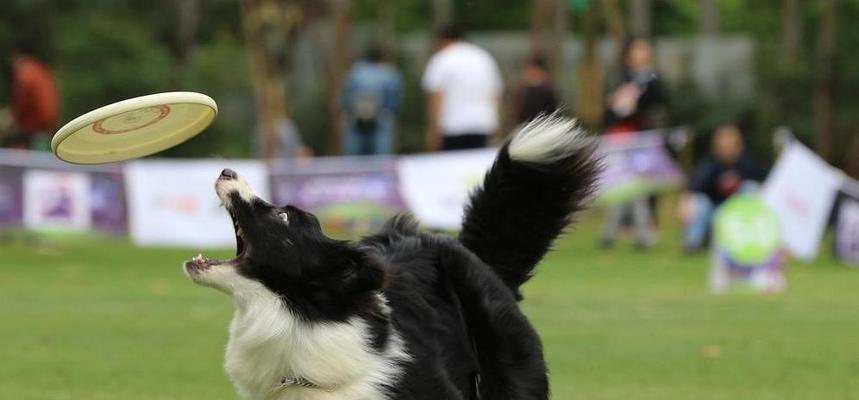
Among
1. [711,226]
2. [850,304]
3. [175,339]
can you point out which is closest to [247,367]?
[175,339]

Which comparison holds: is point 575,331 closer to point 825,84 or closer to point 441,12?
point 825,84

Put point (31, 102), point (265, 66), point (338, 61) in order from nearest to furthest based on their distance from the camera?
1. point (31, 102)
2. point (265, 66)
3. point (338, 61)

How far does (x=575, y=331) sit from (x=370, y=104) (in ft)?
34.1

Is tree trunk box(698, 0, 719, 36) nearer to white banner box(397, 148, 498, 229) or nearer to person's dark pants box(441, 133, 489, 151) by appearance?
white banner box(397, 148, 498, 229)

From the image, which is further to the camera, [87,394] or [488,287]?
[87,394]

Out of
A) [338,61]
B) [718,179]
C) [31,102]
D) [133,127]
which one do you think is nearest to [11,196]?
[31,102]

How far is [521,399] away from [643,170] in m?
12.1

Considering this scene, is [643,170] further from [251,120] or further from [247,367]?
[251,120]

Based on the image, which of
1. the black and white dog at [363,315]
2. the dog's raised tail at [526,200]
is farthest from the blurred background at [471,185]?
the black and white dog at [363,315]

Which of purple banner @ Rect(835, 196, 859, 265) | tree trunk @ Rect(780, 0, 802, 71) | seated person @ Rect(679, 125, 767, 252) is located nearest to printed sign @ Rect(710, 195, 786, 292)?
seated person @ Rect(679, 125, 767, 252)

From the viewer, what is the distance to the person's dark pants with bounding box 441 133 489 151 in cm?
1670

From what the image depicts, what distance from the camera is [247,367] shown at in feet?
16.2

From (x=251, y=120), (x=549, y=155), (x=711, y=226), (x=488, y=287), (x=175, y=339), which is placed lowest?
(x=251, y=120)

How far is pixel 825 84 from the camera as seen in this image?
89.4 feet
